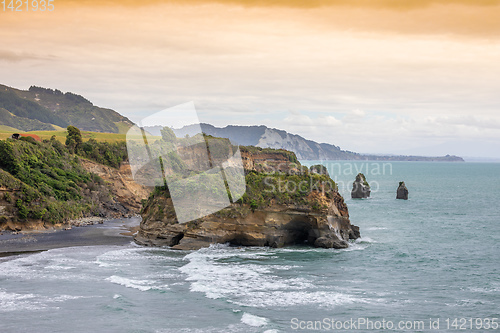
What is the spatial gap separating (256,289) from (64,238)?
99.1 feet

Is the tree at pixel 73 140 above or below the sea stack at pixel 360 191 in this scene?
above

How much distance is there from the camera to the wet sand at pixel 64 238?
4900 centimetres

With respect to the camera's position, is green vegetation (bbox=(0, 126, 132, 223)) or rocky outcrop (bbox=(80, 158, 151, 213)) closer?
green vegetation (bbox=(0, 126, 132, 223))

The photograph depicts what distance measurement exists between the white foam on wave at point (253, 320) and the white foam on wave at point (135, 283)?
8082 mm

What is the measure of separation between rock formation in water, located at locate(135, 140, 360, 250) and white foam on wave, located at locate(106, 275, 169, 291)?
10620 millimetres

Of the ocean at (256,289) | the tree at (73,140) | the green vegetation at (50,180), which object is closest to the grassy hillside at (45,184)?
the green vegetation at (50,180)

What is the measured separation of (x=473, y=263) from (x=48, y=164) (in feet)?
210

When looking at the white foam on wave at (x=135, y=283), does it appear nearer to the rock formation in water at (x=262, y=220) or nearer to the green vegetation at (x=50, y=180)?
the rock formation in water at (x=262, y=220)

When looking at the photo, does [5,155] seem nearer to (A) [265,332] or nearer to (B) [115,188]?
(B) [115,188]

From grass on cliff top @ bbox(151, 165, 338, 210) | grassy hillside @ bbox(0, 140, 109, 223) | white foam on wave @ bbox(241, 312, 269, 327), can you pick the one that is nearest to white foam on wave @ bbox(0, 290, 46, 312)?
white foam on wave @ bbox(241, 312, 269, 327)

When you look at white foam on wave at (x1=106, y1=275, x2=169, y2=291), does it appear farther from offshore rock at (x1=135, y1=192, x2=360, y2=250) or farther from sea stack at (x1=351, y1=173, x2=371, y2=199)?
sea stack at (x1=351, y1=173, x2=371, y2=199)

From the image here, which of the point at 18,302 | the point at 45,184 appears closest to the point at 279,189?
the point at 18,302

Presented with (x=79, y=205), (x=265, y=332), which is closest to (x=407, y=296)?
(x=265, y=332)

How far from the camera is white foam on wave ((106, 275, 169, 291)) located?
34.6 m
